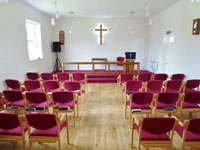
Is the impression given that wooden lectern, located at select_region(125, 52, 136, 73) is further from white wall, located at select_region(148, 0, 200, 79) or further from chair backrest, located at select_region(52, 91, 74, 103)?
chair backrest, located at select_region(52, 91, 74, 103)

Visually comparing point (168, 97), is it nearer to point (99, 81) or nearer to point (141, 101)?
point (141, 101)

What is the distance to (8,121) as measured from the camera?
6.00 ft

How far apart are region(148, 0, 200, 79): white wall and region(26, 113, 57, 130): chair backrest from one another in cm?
437

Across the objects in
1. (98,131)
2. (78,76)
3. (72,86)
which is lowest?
(98,131)

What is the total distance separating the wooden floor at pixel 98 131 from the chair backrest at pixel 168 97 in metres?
0.65

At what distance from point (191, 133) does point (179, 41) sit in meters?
4.35

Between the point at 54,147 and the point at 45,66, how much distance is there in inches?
233

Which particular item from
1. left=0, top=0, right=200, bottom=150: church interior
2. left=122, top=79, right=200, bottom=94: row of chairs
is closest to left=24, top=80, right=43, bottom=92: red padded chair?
left=0, top=0, right=200, bottom=150: church interior

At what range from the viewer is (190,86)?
150 inches

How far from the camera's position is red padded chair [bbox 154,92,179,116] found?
2.64m

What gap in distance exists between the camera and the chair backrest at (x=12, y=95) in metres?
2.74

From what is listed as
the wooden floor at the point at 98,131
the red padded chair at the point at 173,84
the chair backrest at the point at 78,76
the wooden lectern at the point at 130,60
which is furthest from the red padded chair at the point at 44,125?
the wooden lectern at the point at 130,60

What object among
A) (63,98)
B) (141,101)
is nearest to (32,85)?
(63,98)

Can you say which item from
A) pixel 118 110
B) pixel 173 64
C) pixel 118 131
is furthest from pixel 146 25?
pixel 118 131
